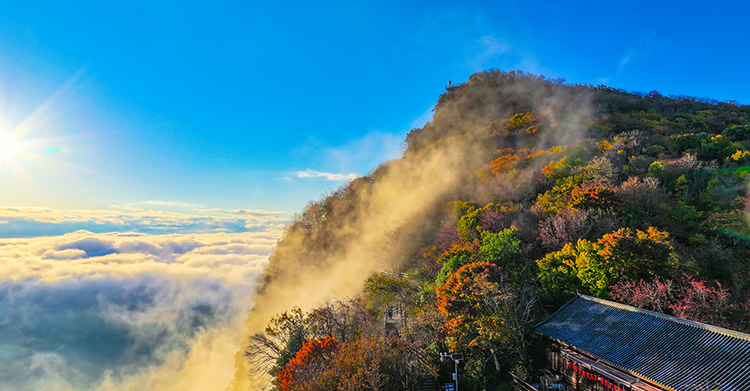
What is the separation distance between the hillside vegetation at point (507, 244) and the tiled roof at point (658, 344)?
170 cm

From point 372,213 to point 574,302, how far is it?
30.5 metres

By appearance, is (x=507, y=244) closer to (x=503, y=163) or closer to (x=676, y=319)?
(x=676, y=319)

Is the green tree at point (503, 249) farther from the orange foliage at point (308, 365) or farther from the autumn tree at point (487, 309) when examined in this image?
the orange foliage at point (308, 365)

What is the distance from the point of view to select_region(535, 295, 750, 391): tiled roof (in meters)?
10.4

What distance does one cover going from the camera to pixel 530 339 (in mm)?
17562

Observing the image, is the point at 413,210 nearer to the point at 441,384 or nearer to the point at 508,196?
the point at 508,196

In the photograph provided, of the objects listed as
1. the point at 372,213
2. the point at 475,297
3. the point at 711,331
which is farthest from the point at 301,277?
the point at 711,331

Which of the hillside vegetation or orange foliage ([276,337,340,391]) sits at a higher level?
the hillside vegetation

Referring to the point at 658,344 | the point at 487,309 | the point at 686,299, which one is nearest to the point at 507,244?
the point at 487,309

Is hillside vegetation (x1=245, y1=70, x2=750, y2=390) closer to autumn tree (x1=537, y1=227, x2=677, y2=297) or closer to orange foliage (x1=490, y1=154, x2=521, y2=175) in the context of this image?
autumn tree (x1=537, y1=227, x2=677, y2=297)

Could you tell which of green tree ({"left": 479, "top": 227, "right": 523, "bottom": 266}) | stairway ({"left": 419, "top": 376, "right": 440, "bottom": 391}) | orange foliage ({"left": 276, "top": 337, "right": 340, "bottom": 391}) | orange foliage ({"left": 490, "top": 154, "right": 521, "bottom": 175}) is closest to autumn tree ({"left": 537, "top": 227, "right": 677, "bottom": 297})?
green tree ({"left": 479, "top": 227, "right": 523, "bottom": 266})

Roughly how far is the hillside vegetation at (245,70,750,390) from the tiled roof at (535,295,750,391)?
1703mm

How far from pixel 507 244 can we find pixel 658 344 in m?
9.22

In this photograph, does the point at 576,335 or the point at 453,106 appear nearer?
the point at 576,335
